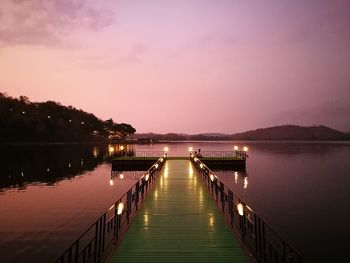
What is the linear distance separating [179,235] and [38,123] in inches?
4493

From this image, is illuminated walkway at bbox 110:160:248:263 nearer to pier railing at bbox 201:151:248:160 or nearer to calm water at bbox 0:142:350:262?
calm water at bbox 0:142:350:262

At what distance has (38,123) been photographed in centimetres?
10969

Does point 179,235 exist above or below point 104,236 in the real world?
below

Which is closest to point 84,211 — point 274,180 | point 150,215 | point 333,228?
point 150,215

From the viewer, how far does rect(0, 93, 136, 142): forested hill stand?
330 ft

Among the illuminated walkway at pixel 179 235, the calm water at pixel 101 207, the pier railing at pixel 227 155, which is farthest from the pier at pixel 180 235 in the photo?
the pier railing at pixel 227 155

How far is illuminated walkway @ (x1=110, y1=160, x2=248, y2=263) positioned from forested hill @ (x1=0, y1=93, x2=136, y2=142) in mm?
103226

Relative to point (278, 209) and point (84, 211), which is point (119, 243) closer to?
point (84, 211)

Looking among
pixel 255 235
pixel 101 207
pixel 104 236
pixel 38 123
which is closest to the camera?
pixel 104 236

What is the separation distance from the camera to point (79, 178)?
37.3 meters

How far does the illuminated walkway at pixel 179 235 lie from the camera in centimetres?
798

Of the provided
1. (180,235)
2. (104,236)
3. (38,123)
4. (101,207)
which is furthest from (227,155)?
(104,236)

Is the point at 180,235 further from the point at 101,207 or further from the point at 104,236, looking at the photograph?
the point at 101,207

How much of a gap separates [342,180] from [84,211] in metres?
34.3
